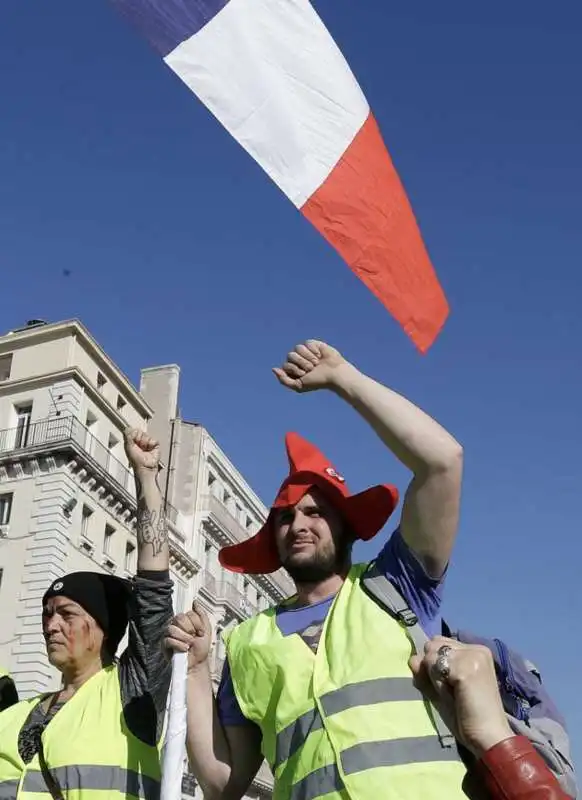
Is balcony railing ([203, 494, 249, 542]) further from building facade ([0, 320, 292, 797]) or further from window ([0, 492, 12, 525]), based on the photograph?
window ([0, 492, 12, 525])

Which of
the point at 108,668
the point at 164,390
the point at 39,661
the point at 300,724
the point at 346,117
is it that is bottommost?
the point at 300,724

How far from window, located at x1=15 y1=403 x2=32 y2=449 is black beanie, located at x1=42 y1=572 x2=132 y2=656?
28.4m

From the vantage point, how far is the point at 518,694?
11.0 feet

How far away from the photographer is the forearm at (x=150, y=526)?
12.3 ft

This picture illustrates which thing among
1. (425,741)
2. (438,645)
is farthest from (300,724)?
(438,645)

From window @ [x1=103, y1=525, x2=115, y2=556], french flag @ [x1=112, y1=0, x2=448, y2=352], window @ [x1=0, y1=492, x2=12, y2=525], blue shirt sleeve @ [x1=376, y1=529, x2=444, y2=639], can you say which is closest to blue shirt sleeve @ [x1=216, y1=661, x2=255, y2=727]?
blue shirt sleeve @ [x1=376, y1=529, x2=444, y2=639]

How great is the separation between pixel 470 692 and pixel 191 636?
1.98m

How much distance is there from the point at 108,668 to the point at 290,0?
9.68 ft

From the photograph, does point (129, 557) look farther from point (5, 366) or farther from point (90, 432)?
point (5, 366)

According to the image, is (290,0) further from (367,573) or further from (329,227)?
(367,573)

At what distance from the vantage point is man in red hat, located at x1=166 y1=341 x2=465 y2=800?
105 inches

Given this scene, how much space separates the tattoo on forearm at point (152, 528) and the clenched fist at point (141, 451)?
0.09 meters

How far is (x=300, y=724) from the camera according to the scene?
2826 mm

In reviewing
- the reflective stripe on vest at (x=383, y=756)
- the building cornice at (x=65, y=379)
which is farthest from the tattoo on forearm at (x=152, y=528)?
the building cornice at (x=65, y=379)
